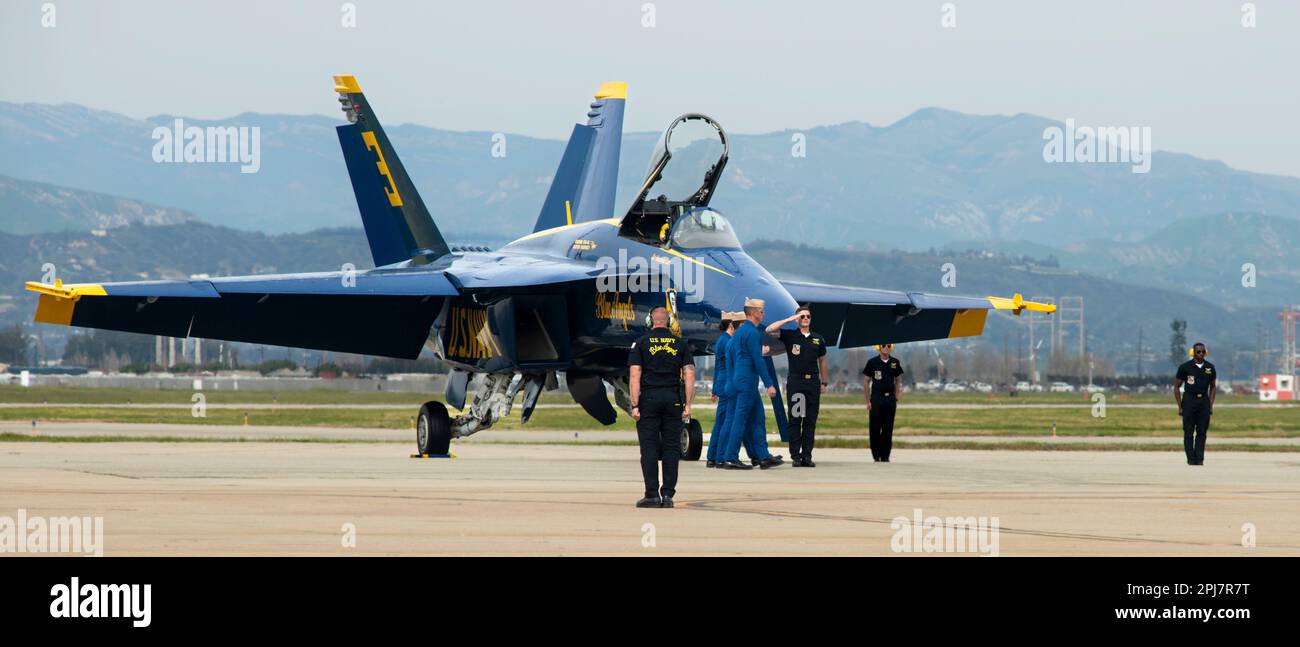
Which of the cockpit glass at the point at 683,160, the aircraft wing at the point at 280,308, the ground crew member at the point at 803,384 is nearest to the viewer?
the ground crew member at the point at 803,384

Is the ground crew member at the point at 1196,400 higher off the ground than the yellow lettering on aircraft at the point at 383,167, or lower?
lower

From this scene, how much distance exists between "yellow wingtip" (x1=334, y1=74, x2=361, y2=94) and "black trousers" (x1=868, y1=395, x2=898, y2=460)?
9782 millimetres

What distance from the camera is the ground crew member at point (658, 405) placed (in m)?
13.7

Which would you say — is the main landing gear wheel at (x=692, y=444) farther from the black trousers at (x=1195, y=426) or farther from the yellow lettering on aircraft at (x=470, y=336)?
the black trousers at (x=1195, y=426)

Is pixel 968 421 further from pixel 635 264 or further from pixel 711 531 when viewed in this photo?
pixel 711 531

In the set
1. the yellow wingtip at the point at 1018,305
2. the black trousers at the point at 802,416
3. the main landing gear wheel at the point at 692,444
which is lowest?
the main landing gear wheel at the point at 692,444

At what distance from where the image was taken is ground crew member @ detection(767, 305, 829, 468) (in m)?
19.9

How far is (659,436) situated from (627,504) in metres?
0.71

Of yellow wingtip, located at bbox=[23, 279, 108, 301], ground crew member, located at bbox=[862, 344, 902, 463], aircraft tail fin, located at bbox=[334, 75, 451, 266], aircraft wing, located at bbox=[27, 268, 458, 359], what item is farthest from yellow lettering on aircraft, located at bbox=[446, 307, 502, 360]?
ground crew member, located at bbox=[862, 344, 902, 463]

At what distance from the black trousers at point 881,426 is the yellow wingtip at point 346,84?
9782 millimetres

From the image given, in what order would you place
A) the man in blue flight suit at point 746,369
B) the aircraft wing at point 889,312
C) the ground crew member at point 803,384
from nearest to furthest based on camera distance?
the man in blue flight suit at point 746,369 → the ground crew member at point 803,384 → the aircraft wing at point 889,312

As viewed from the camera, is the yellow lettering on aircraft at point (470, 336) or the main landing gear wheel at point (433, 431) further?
the main landing gear wheel at point (433, 431)

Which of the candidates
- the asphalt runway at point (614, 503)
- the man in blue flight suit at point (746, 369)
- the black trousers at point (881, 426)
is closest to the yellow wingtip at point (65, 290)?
the asphalt runway at point (614, 503)

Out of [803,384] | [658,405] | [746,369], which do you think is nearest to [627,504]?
[658,405]
